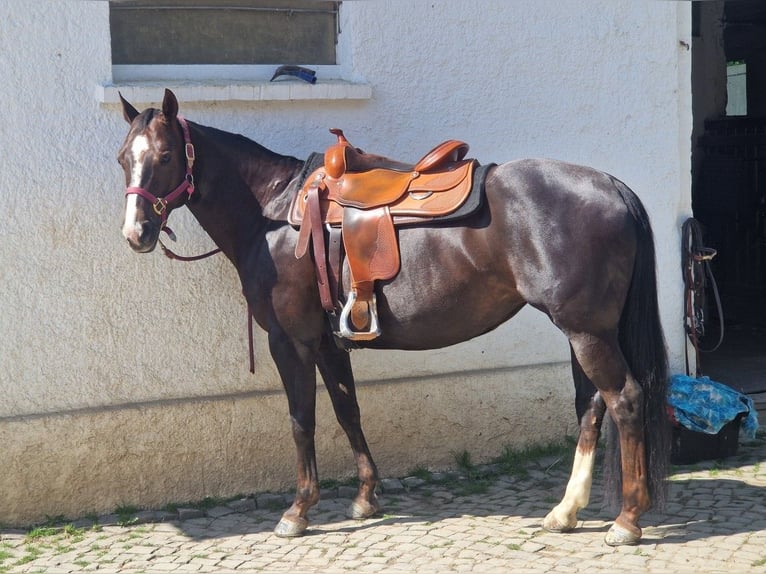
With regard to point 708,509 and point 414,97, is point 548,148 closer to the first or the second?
point 414,97

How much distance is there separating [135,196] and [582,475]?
8.20ft

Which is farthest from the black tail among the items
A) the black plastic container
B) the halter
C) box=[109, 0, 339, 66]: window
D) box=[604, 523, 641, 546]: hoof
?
box=[109, 0, 339, 66]: window

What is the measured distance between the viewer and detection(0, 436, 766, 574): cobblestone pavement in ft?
15.2

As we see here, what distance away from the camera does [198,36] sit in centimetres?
574

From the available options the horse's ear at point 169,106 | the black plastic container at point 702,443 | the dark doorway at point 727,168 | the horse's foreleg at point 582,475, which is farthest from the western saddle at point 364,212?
the dark doorway at point 727,168

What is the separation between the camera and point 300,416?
205 inches

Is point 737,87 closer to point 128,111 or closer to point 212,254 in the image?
point 212,254

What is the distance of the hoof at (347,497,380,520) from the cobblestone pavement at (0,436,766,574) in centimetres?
5

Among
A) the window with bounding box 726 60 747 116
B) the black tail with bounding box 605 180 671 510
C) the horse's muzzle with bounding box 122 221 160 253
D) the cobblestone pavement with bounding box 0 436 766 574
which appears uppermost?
the window with bounding box 726 60 747 116

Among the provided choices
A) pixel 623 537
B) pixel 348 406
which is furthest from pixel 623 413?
pixel 348 406

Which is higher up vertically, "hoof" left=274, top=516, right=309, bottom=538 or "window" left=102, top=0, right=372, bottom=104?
"window" left=102, top=0, right=372, bottom=104

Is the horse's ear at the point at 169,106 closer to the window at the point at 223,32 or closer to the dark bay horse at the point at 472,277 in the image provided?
the dark bay horse at the point at 472,277

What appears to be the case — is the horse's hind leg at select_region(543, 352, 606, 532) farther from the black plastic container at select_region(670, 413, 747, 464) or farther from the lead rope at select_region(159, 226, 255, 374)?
the lead rope at select_region(159, 226, 255, 374)

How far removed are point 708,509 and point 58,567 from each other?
3198 millimetres
